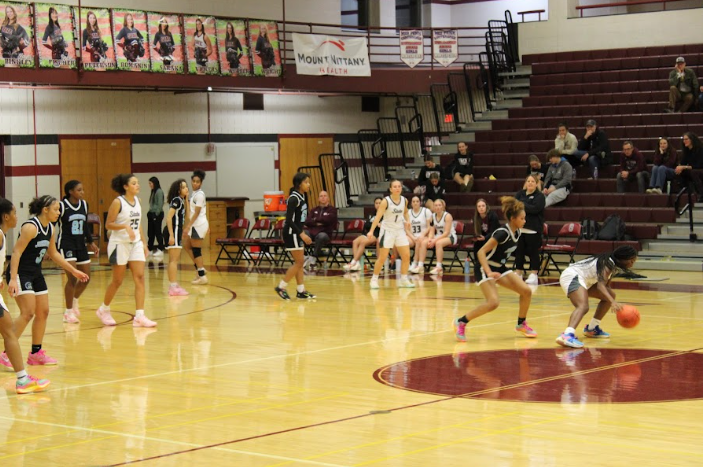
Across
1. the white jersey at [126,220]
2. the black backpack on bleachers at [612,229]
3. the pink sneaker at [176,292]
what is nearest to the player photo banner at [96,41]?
the pink sneaker at [176,292]

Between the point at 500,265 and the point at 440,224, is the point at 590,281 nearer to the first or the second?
the point at 500,265

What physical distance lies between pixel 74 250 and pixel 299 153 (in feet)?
51.6

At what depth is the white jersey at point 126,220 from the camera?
496 inches

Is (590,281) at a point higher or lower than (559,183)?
lower

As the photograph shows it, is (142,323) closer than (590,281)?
No

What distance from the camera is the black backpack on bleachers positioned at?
63.6ft

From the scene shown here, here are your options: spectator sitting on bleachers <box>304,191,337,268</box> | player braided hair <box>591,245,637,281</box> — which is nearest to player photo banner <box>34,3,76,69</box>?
spectator sitting on bleachers <box>304,191,337,268</box>

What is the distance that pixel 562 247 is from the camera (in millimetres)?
18078

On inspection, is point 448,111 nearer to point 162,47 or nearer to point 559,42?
point 559,42

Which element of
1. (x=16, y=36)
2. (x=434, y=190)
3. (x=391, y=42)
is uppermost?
(x=391, y=42)

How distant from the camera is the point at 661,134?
885 inches

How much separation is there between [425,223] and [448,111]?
731 centimetres

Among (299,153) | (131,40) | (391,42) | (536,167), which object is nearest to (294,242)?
(536,167)

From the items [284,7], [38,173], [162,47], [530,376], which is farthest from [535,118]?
[530,376]
